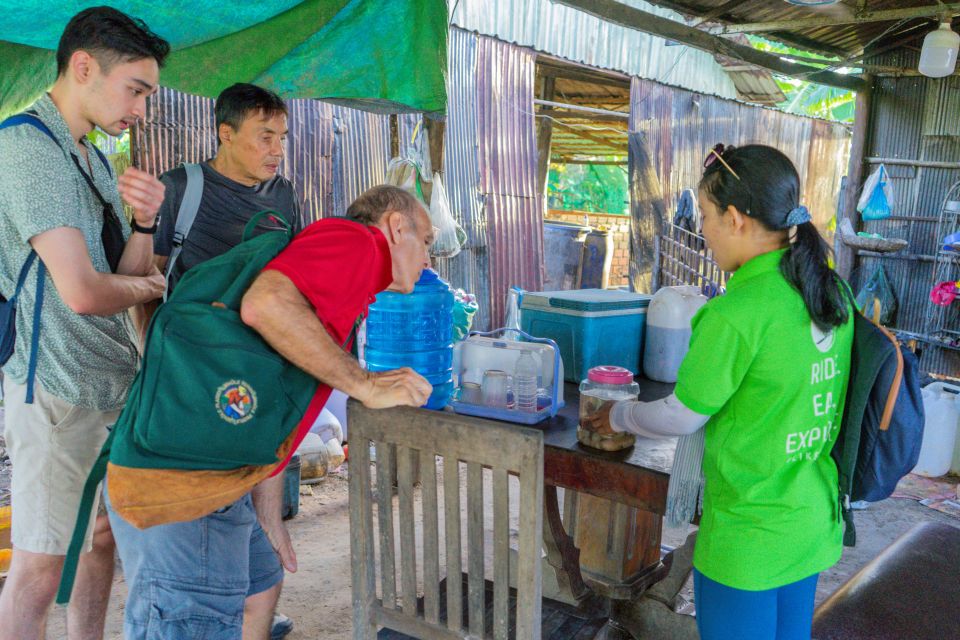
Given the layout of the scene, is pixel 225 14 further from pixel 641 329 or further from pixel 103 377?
pixel 641 329

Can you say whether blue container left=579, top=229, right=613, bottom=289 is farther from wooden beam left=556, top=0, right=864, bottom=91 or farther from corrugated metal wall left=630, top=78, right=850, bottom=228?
wooden beam left=556, top=0, right=864, bottom=91

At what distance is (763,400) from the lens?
1.71m

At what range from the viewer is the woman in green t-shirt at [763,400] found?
169cm

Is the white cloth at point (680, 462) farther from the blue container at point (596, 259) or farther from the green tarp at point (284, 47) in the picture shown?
the blue container at point (596, 259)

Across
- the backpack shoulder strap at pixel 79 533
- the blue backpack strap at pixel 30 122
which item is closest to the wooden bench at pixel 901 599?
the backpack shoulder strap at pixel 79 533

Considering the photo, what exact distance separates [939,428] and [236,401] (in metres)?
5.59

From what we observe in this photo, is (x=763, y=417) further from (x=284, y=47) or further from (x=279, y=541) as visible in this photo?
(x=284, y=47)

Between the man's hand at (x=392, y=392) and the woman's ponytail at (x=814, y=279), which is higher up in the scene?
the woman's ponytail at (x=814, y=279)

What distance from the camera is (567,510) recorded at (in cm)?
356

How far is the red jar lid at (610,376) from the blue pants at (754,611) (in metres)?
0.68

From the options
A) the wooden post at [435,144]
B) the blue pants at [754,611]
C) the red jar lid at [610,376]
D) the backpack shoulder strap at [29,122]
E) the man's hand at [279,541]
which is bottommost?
the man's hand at [279,541]

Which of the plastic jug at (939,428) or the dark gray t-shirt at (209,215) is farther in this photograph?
the plastic jug at (939,428)

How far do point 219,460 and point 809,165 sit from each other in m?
13.2

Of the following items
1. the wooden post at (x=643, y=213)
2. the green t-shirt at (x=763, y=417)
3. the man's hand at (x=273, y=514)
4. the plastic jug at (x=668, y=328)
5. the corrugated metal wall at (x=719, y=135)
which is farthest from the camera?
the corrugated metal wall at (x=719, y=135)
